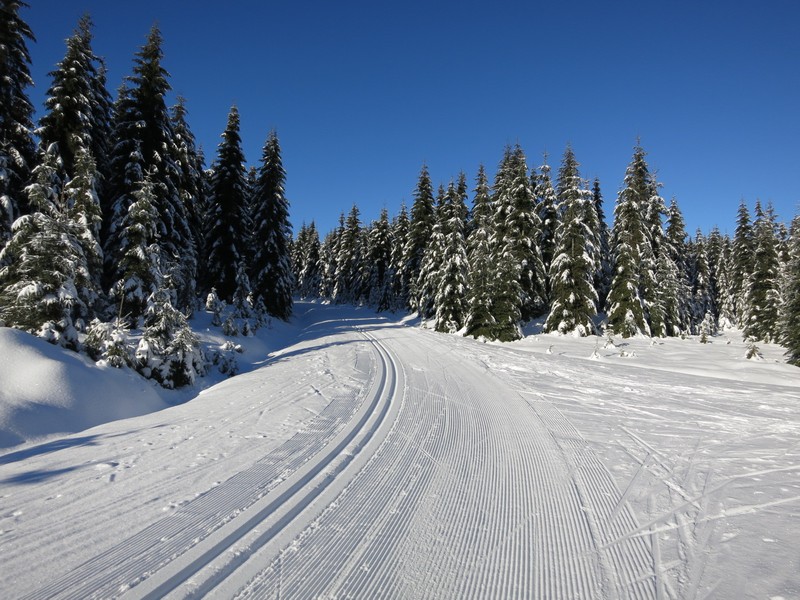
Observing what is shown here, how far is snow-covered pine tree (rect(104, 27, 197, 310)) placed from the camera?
14.9 metres

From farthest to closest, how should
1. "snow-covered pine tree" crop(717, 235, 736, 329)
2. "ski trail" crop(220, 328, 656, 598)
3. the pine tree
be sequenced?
the pine tree < "snow-covered pine tree" crop(717, 235, 736, 329) < "ski trail" crop(220, 328, 656, 598)

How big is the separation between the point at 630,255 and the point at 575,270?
12.6 ft

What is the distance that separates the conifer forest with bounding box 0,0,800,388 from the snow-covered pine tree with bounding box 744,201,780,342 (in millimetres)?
139

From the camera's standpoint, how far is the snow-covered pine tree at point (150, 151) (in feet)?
48.9

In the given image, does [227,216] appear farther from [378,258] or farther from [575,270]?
[378,258]

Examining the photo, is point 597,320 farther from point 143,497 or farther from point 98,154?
point 98,154

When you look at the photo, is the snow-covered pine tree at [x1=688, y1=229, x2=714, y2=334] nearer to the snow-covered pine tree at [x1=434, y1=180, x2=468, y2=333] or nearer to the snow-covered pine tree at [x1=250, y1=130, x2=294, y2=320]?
the snow-covered pine tree at [x1=434, y1=180, x2=468, y2=333]

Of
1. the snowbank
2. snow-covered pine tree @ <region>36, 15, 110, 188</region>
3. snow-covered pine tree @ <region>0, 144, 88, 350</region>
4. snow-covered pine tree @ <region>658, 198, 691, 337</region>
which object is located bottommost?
the snowbank

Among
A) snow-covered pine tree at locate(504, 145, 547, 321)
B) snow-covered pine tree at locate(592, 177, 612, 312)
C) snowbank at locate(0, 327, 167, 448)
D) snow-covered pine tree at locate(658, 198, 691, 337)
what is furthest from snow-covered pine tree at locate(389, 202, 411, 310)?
snowbank at locate(0, 327, 167, 448)

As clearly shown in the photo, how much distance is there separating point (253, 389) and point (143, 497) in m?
4.55

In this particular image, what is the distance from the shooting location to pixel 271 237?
1032 inches

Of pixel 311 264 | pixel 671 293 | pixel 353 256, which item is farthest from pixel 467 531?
pixel 311 264

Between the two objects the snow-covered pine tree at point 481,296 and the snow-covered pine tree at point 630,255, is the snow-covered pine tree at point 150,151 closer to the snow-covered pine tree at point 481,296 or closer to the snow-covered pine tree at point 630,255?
the snow-covered pine tree at point 481,296

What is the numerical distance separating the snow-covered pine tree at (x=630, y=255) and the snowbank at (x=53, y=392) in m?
23.3
